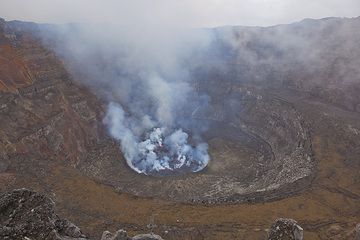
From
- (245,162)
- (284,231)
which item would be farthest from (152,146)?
(284,231)

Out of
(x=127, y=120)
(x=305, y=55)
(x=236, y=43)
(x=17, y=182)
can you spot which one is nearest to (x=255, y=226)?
(x=17, y=182)

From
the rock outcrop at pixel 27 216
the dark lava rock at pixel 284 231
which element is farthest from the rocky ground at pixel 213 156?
the rock outcrop at pixel 27 216

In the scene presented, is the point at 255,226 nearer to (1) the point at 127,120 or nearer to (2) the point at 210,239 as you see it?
(2) the point at 210,239

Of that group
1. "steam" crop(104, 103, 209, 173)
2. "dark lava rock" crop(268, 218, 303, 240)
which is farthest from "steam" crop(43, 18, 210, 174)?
"dark lava rock" crop(268, 218, 303, 240)

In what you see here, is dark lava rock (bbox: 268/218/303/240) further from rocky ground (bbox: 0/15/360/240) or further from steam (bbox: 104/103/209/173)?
steam (bbox: 104/103/209/173)

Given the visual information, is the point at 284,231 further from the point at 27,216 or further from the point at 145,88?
the point at 145,88

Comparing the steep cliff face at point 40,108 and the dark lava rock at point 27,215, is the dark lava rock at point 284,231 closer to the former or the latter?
the dark lava rock at point 27,215
